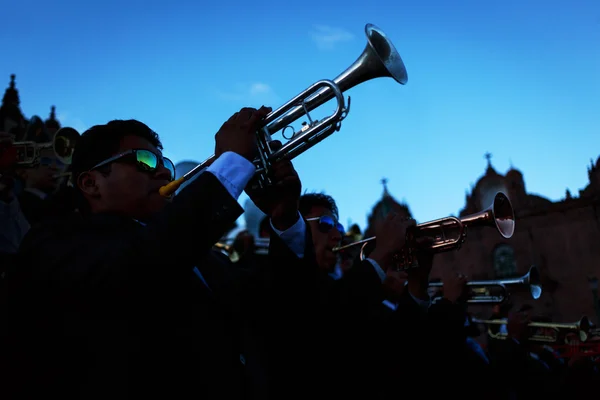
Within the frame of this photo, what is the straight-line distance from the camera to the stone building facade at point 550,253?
25.8 meters

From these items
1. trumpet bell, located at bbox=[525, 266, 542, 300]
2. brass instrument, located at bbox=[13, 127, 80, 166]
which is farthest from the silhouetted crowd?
trumpet bell, located at bbox=[525, 266, 542, 300]

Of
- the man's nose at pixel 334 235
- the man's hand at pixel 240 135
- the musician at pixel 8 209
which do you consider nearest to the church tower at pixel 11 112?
the musician at pixel 8 209

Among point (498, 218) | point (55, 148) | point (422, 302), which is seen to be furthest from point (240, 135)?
point (498, 218)

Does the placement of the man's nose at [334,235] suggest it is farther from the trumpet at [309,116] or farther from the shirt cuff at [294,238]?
the trumpet at [309,116]

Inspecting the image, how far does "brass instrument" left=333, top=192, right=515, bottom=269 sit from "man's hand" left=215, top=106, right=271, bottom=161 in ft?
10.1

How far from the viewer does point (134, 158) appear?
2.27 metres

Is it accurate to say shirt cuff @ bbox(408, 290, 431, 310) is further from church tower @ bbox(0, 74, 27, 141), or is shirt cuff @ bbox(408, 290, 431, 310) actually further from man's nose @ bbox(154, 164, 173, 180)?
church tower @ bbox(0, 74, 27, 141)

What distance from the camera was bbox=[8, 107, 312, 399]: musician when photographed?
66.9 inches

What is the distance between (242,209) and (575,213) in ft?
101

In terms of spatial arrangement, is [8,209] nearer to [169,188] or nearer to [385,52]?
[169,188]

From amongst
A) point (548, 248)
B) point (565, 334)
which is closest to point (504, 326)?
point (565, 334)

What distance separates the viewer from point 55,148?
18.0 ft

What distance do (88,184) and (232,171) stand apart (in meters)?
0.82

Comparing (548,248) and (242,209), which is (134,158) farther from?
(548,248)
